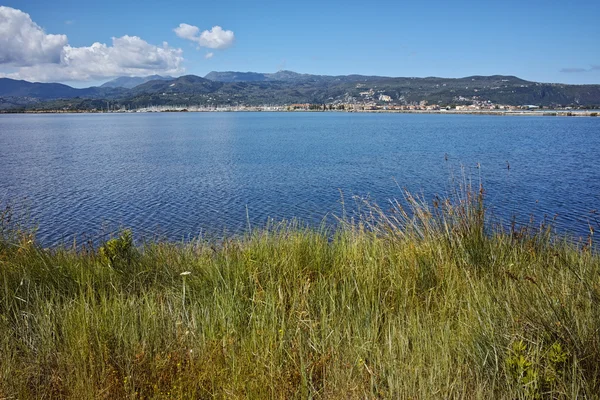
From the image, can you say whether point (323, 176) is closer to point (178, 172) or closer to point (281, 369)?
point (178, 172)

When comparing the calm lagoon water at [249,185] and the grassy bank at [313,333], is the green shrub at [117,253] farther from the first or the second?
the calm lagoon water at [249,185]

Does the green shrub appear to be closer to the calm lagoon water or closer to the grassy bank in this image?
the grassy bank

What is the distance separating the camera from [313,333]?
4.31m

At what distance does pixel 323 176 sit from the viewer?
3516 cm

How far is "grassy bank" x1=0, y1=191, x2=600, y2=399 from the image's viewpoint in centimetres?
365

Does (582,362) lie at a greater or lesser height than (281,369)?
greater

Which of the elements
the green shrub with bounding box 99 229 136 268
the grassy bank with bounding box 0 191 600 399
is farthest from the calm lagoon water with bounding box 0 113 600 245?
the grassy bank with bounding box 0 191 600 399

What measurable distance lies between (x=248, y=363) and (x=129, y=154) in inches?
2146

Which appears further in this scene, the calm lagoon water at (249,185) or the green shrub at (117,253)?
the calm lagoon water at (249,185)

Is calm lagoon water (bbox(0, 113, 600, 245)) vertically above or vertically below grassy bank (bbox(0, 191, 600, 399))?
below

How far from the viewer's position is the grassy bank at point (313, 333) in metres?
3.65

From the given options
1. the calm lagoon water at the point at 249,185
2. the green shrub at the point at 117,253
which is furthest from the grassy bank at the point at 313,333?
the calm lagoon water at the point at 249,185

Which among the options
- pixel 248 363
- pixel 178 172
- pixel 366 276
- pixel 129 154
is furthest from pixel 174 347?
pixel 129 154

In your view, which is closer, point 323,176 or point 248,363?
point 248,363
